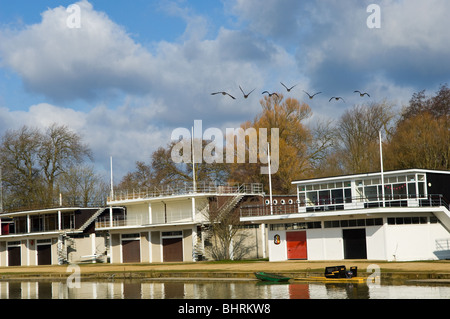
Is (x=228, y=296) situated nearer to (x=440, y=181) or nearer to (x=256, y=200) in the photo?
(x=440, y=181)

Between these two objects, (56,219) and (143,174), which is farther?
(143,174)

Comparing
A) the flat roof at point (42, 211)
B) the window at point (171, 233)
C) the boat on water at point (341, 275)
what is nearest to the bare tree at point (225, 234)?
the window at point (171, 233)

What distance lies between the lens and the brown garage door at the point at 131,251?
6725 cm

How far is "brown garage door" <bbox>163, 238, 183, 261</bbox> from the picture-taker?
209ft

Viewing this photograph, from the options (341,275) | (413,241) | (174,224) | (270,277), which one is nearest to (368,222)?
(413,241)

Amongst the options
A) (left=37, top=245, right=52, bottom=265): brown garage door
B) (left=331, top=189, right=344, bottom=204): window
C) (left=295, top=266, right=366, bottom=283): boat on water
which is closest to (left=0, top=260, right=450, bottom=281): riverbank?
(left=295, top=266, right=366, bottom=283): boat on water

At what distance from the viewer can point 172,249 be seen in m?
64.3

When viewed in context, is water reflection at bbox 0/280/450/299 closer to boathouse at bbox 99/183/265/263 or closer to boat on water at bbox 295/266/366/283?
boat on water at bbox 295/266/366/283

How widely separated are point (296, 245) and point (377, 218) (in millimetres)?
7625

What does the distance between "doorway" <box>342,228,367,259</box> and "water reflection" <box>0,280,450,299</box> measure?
12.5 m

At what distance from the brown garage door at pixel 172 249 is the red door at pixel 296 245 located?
1498cm

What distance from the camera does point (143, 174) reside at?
9356 centimetres
